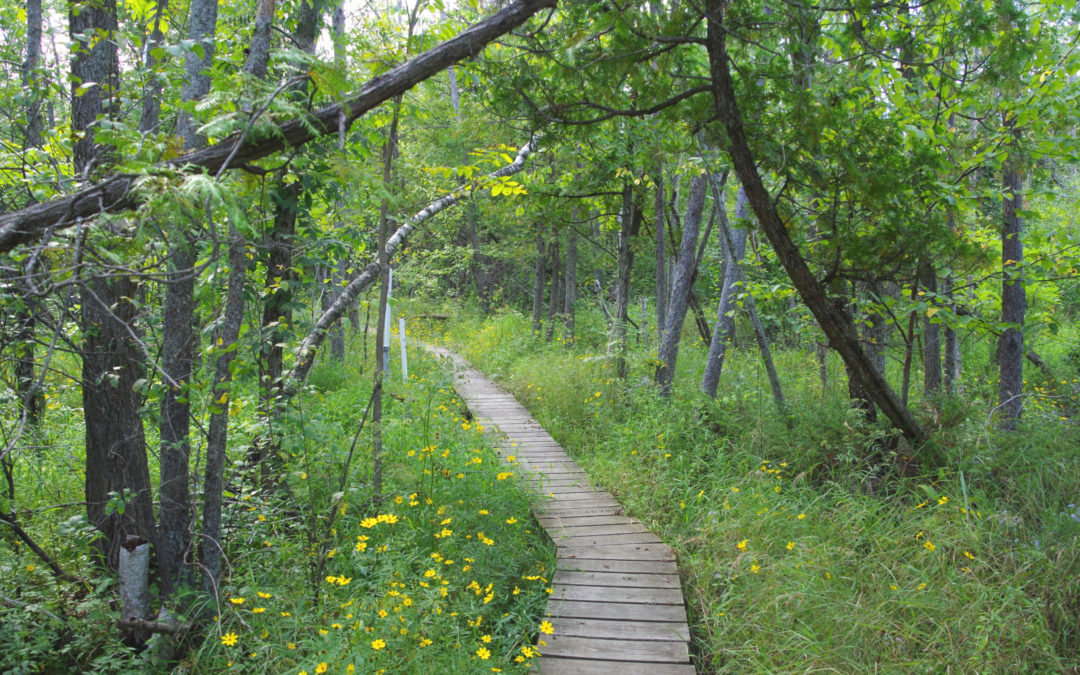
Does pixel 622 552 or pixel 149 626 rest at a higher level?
pixel 149 626

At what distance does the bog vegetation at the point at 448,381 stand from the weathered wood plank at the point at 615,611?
17cm

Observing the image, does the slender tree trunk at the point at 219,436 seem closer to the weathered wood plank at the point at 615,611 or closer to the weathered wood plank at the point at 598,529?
the weathered wood plank at the point at 615,611

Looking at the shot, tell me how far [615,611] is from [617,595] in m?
0.18

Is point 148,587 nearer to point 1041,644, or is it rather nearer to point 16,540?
point 16,540

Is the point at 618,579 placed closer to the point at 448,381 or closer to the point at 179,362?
the point at 179,362

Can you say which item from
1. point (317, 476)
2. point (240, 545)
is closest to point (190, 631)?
point (240, 545)

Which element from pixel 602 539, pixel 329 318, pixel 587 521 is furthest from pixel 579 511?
pixel 329 318

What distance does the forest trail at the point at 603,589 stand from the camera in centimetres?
349

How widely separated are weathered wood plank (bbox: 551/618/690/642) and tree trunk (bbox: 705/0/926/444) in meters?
2.85

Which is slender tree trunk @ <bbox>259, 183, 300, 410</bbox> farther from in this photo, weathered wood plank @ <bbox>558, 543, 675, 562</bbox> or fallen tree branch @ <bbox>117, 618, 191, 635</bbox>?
weathered wood plank @ <bbox>558, 543, 675, 562</bbox>

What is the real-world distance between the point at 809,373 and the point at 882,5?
255 inches

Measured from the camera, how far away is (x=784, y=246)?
190 inches

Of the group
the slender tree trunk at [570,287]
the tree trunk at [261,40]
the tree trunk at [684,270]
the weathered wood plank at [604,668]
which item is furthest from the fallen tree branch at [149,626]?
the slender tree trunk at [570,287]

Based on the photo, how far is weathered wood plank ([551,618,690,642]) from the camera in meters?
3.68
